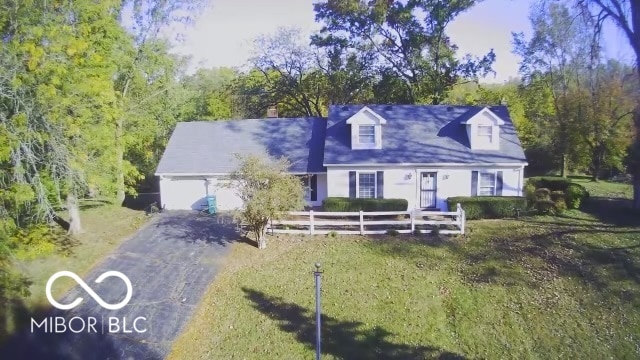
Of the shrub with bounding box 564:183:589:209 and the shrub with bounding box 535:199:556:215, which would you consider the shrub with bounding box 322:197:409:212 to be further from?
the shrub with bounding box 564:183:589:209

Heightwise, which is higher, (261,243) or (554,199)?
(554,199)

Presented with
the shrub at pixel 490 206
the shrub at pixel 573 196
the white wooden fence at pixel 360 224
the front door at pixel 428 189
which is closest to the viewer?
the white wooden fence at pixel 360 224

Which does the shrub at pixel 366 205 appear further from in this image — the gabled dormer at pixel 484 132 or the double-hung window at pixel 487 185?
the gabled dormer at pixel 484 132

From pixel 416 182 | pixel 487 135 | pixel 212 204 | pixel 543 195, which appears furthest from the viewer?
pixel 487 135

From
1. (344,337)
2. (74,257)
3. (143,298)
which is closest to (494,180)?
(344,337)

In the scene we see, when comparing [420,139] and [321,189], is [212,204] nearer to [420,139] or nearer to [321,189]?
[321,189]

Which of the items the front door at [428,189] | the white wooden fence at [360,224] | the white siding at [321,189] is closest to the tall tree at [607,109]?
the front door at [428,189]

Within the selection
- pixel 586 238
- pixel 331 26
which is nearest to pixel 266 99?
pixel 331 26

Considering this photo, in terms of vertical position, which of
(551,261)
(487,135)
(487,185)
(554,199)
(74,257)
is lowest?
(551,261)
